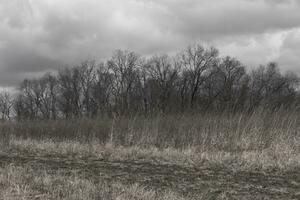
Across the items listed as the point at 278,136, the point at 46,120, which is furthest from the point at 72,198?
the point at 46,120

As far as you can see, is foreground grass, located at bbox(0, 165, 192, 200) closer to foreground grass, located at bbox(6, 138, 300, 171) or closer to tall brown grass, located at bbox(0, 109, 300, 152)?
foreground grass, located at bbox(6, 138, 300, 171)

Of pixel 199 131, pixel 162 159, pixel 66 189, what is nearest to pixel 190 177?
pixel 162 159

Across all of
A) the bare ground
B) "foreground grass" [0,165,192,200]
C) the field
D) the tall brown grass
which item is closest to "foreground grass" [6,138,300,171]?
the field

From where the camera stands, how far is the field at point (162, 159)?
259 inches

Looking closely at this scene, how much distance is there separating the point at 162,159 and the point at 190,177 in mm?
2391

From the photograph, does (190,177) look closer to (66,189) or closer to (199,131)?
(66,189)

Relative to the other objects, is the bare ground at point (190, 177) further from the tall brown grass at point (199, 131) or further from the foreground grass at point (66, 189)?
the tall brown grass at point (199, 131)

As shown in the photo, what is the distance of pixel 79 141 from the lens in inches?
561

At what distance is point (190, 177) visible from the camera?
7953 millimetres

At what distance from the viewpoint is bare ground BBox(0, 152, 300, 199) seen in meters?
6.77

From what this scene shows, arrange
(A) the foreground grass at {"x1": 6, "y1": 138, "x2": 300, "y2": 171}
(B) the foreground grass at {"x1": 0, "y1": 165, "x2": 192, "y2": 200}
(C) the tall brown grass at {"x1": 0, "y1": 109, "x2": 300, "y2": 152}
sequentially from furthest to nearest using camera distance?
(C) the tall brown grass at {"x1": 0, "y1": 109, "x2": 300, "y2": 152} < (A) the foreground grass at {"x1": 6, "y1": 138, "x2": 300, "y2": 171} < (B) the foreground grass at {"x1": 0, "y1": 165, "x2": 192, "y2": 200}

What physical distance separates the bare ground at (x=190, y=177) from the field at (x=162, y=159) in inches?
0.7

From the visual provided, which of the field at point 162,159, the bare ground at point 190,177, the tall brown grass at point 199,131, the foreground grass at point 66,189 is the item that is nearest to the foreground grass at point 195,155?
the field at point 162,159

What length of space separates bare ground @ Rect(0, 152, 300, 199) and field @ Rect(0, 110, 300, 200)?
17mm
